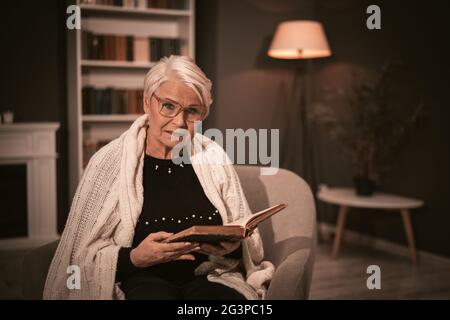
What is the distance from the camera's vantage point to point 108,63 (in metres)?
3.54

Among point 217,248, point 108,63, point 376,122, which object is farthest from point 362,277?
point 108,63

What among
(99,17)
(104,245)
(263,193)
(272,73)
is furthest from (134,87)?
(104,245)

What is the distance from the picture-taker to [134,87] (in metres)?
3.82

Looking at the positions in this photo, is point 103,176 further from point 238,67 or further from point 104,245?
point 238,67

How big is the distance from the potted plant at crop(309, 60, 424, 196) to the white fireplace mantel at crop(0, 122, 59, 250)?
6.05ft

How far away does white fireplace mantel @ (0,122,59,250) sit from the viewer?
347 cm

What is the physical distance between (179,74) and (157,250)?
0.47 metres

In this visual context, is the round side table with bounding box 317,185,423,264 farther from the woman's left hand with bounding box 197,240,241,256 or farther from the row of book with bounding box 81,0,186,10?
the woman's left hand with bounding box 197,240,241,256

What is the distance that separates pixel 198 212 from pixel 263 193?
317 millimetres

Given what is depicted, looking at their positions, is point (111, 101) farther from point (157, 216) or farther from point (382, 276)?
point (157, 216)

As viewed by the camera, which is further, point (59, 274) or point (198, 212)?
point (198, 212)

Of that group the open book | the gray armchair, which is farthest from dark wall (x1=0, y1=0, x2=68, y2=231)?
the open book

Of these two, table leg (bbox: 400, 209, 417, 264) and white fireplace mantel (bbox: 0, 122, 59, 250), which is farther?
white fireplace mantel (bbox: 0, 122, 59, 250)
